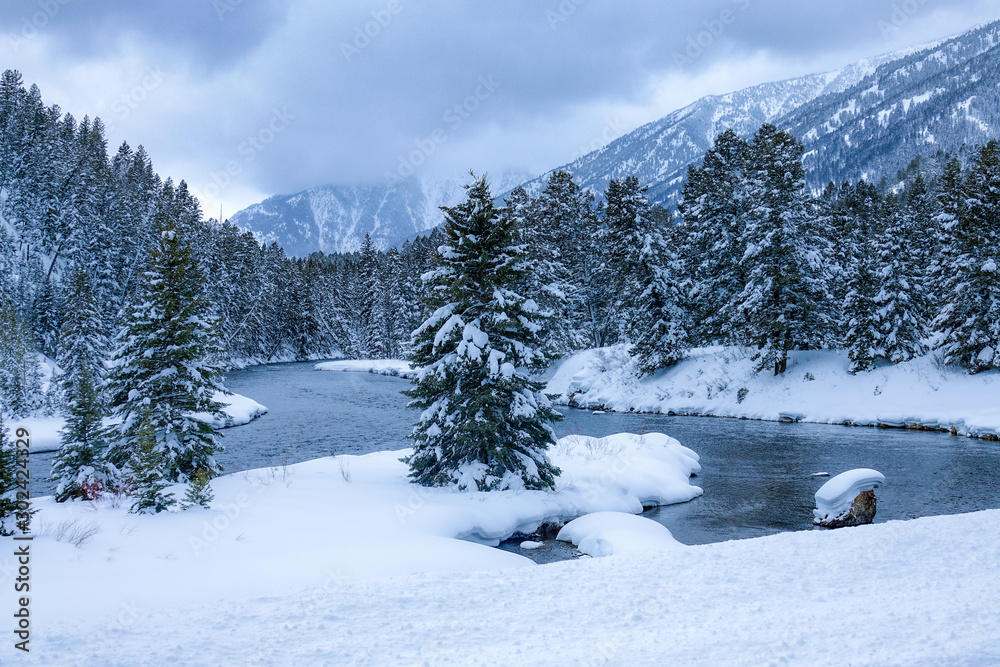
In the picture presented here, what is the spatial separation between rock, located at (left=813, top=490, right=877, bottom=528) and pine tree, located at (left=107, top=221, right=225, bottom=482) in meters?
14.9

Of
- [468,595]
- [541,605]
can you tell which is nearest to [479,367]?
[468,595]

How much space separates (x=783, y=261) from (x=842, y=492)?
817 inches

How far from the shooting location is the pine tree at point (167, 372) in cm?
1345

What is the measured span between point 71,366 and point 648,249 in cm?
3898

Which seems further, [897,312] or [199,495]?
[897,312]

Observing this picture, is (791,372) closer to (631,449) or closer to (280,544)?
(631,449)

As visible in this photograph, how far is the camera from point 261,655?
5.07 m

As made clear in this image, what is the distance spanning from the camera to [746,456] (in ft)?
68.4

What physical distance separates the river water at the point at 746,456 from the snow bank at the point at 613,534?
4.32 feet

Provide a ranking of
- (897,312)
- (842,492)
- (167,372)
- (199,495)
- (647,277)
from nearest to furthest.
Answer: (199,495) < (842,492) < (167,372) < (897,312) < (647,277)

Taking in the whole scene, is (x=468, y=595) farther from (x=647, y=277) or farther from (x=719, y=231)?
(x=719, y=231)

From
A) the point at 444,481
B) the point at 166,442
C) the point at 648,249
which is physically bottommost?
the point at 444,481

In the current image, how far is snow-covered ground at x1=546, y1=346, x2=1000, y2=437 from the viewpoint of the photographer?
24.5m

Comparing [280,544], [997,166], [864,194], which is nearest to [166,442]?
[280,544]
